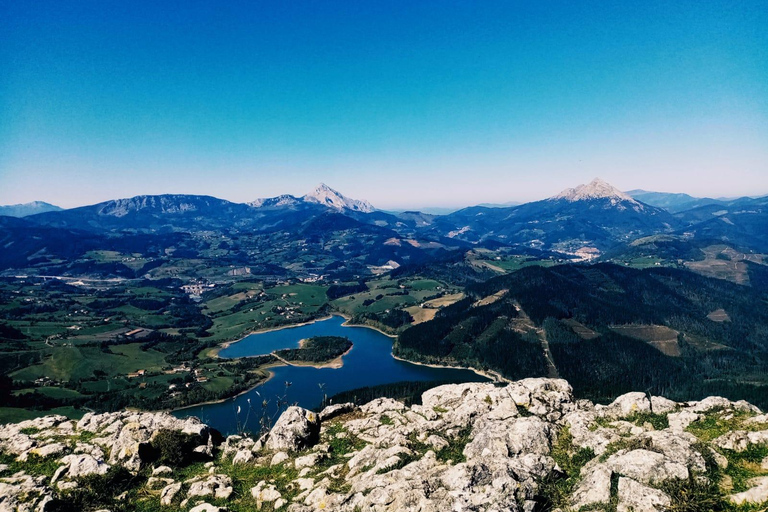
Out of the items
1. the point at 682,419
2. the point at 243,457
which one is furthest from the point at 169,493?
the point at 682,419

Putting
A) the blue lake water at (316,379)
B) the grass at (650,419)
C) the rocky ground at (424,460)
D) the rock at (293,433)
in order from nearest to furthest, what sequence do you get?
the rocky ground at (424,460) → the grass at (650,419) → the rock at (293,433) → the blue lake water at (316,379)

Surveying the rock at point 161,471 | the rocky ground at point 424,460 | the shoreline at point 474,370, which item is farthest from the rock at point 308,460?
the shoreline at point 474,370

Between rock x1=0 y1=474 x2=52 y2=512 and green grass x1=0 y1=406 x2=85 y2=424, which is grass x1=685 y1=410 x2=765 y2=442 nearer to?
rock x1=0 y1=474 x2=52 y2=512

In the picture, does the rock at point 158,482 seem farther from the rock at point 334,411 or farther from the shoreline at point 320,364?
the shoreline at point 320,364

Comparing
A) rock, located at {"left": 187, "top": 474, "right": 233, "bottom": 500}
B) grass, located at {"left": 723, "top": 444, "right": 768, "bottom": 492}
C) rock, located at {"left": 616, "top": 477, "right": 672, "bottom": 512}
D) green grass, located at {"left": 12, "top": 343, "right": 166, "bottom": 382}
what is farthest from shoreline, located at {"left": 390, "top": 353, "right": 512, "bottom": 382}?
rock, located at {"left": 616, "top": 477, "right": 672, "bottom": 512}

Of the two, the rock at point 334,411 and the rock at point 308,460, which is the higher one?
the rock at point 308,460

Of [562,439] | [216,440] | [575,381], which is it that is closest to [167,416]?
[216,440]

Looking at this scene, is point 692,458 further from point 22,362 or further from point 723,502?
point 22,362

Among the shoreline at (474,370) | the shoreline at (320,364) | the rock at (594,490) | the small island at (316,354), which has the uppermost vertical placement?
the rock at (594,490)
